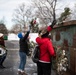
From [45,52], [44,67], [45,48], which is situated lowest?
[44,67]

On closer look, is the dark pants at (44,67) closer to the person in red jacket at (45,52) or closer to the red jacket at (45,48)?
the person in red jacket at (45,52)

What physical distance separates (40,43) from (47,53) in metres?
0.33

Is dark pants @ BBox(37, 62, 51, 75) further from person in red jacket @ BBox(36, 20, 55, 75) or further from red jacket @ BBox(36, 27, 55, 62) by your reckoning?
red jacket @ BBox(36, 27, 55, 62)

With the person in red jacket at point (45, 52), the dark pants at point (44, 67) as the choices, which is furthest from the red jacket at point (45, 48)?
the dark pants at point (44, 67)

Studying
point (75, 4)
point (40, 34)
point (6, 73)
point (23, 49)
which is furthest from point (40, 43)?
point (75, 4)

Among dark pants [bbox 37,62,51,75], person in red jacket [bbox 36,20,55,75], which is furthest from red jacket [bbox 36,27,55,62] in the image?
dark pants [bbox 37,62,51,75]

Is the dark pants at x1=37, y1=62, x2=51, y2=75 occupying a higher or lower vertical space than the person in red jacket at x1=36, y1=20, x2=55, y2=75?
lower

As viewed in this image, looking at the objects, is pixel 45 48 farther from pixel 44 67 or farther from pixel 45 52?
pixel 44 67

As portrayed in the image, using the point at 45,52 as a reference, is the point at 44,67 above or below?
below

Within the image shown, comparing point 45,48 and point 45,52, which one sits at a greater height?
point 45,48

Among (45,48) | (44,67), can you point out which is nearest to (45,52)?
(45,48)

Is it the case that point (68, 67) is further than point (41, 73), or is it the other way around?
point (68, 67)

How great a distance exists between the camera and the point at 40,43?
7.90m

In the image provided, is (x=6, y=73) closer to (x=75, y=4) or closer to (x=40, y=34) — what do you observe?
(x=40, y=34)
